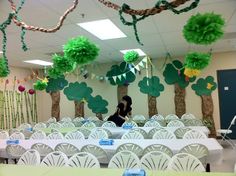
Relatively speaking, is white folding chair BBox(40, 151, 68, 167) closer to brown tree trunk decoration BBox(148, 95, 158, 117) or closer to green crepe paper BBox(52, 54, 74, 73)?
green crepe paper BBox(52, 54, 74, 73)

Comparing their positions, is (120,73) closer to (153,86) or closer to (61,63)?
(153,86)

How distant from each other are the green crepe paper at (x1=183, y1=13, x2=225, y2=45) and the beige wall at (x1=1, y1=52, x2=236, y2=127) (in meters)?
6.73

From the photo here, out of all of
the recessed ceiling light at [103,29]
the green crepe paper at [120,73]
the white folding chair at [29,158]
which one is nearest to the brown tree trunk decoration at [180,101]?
the green crepe paper at [120,73]

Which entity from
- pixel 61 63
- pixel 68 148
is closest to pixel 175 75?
pixel 61 63

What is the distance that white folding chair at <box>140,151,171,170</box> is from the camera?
2.91 metres

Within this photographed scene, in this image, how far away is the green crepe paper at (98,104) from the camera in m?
9.43


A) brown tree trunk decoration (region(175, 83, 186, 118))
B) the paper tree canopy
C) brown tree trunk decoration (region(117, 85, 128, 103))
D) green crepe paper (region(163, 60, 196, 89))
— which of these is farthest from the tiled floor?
the paper tree canopy

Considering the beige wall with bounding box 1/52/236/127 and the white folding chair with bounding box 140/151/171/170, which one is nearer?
the white folding chair with bounding box 140/151/171/170

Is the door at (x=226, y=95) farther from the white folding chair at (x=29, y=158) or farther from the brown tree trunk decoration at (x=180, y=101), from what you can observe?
the white folding chair at (x=29, y=158)

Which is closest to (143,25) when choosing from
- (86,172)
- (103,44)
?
(103,44)

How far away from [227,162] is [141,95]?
415 centimetres

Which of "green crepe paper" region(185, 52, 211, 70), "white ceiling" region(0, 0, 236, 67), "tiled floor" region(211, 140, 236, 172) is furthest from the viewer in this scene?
"tiled floor" region(211, 140, 236, 172)

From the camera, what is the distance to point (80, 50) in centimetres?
291

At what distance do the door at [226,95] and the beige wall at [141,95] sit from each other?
0.15m
